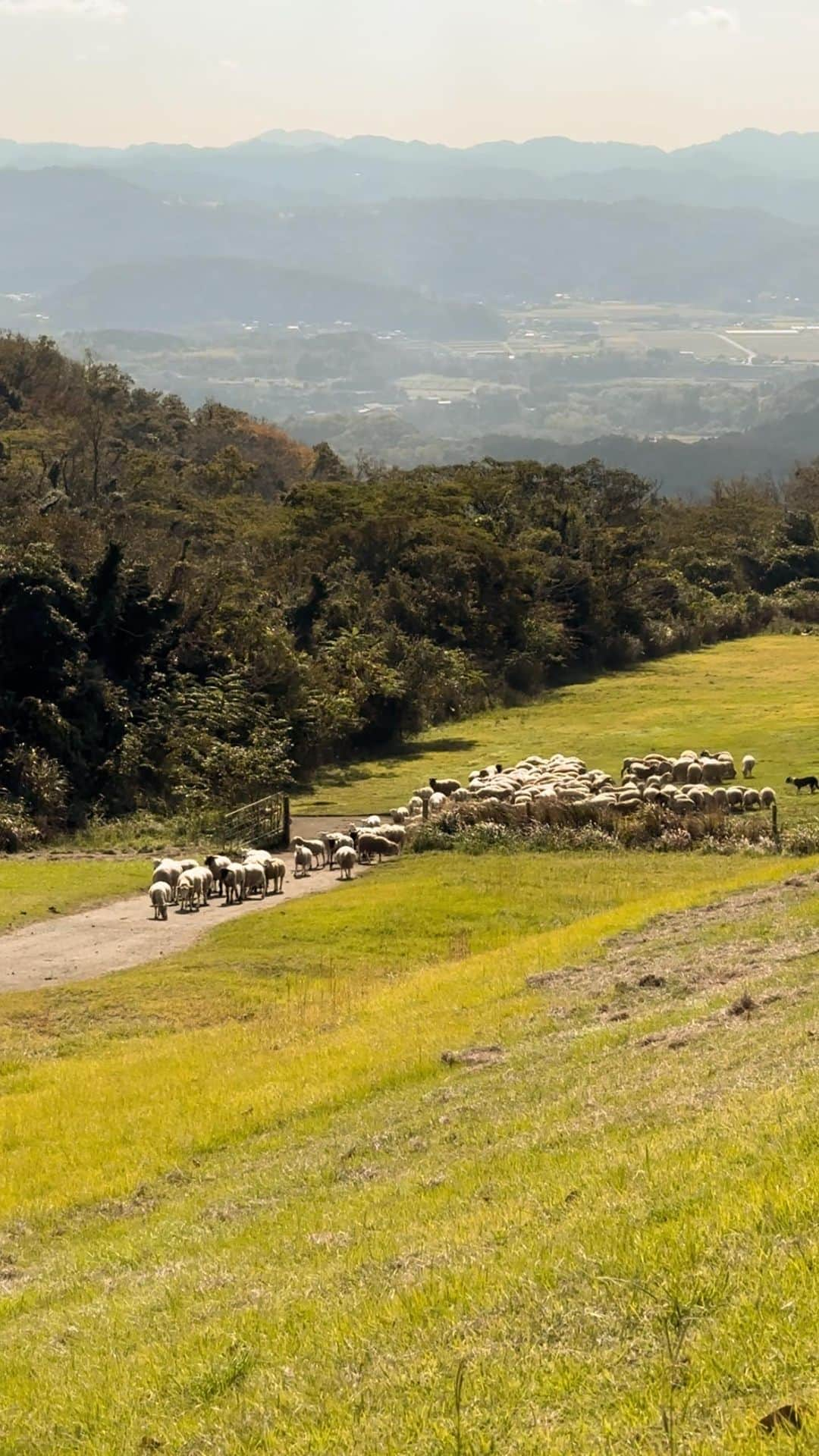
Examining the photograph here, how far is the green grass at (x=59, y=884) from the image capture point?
2653 centimetres

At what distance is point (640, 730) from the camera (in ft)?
169

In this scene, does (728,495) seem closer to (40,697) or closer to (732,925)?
(40,697)

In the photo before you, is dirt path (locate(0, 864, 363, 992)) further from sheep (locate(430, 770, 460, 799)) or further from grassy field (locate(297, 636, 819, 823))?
grassy field (locate(297, 636, 819, 823))

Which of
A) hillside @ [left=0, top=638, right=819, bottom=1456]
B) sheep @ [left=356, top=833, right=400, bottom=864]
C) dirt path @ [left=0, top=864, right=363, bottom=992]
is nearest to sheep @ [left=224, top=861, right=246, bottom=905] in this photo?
dirt path @ [left=0, top=864, right=363, bottom=992]

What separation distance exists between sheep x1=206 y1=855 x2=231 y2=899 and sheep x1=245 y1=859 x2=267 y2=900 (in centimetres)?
44

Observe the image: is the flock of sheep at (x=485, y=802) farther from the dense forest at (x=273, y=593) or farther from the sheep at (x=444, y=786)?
the dense forest at (x=273, y=593)

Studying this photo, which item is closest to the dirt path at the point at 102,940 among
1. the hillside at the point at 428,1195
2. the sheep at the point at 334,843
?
the hillside at the point at 428,1195

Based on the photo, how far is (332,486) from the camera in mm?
61406

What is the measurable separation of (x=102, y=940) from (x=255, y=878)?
470 cm

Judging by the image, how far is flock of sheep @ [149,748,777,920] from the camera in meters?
28.4

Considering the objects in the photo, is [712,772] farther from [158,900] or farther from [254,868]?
[158,900]

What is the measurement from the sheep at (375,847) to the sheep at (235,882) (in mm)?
4353

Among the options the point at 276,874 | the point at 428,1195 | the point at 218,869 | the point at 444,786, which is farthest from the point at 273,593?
the point at 428,1195

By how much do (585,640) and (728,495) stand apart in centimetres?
4944
